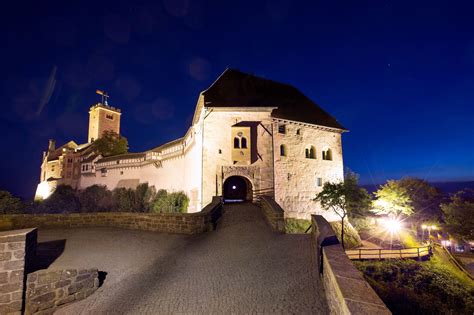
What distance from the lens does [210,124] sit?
56.0 ft

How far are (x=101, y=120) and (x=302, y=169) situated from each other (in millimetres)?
51105

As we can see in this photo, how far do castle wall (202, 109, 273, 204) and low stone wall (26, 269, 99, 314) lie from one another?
1166 cm

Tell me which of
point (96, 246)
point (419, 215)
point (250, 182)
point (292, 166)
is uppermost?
point (292, 166)

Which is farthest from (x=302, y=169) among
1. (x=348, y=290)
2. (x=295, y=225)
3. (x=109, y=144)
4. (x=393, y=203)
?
(x=109, y=144)

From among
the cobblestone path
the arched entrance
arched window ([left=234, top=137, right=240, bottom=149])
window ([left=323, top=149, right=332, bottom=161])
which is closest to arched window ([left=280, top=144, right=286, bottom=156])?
the arched entrance

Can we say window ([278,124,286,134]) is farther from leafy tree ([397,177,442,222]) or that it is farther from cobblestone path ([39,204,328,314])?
leafy tree ([397,177,442,222])

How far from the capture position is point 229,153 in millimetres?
17094

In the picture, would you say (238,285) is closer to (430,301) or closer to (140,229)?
(140,229)

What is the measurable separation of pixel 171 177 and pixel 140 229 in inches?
580

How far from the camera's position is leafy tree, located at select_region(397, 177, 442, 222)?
99.8 feet

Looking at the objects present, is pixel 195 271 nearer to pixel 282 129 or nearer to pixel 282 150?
pixel 282 150

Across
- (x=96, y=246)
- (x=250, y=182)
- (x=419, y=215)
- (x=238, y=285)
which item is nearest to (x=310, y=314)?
(x=238, y=285)

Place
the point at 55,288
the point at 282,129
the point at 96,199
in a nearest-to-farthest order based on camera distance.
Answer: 1. the point at 55,288
2. the point at 282,129
3. the point at 96,199

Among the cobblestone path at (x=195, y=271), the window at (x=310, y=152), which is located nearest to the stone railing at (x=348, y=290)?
the cobblestone path at (x=195, y=271)
